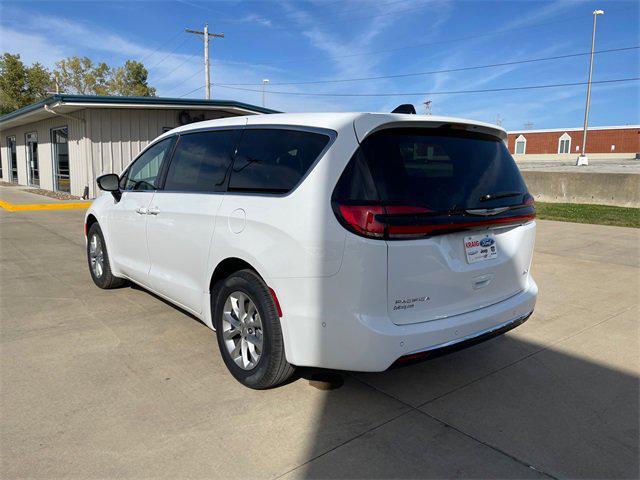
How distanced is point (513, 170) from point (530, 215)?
1.12ft

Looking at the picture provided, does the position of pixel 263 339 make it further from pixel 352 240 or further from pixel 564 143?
pixel 564 143

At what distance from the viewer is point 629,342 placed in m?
4.30

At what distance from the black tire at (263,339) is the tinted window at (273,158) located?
60 centimetres

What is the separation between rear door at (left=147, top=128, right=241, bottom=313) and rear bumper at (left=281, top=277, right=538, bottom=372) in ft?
3.45

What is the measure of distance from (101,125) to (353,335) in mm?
15807

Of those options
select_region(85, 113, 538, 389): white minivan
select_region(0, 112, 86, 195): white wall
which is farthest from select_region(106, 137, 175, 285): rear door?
select_region(0, 112, 86, 195): white wall

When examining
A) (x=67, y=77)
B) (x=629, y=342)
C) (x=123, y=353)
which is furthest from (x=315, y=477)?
(x=67, y=77)

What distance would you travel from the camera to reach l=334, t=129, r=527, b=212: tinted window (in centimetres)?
272

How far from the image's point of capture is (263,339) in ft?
10.3

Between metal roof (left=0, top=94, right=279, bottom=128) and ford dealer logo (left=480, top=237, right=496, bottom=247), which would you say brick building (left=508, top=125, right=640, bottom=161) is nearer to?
metal roof (left=0, top=94, right=279, bottom=128)

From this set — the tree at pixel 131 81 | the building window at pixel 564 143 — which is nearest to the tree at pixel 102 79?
the tree at pixel 131 81

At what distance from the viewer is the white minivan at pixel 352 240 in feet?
8.86

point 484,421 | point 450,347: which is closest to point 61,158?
point 450,347

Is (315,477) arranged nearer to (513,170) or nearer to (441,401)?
(441,401)
